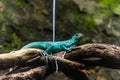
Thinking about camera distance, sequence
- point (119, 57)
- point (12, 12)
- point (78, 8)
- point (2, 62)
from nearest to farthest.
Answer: point (2, 62) → point (119, 57) → point (12, 12) → point (78, 8)

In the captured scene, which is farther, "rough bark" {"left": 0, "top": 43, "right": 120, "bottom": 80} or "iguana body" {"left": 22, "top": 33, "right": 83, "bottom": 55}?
"iguana body" {"left": 22, "top": 33, "right": 83, "bottom": 55}

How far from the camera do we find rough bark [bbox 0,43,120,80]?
121 inches

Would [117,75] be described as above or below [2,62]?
below

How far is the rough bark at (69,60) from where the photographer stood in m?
3.08

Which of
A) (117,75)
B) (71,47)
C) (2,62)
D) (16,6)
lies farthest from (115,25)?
(2,62)

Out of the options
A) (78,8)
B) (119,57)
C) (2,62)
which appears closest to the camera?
(2,62)

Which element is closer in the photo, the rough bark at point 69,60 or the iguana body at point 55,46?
the rough bark at point 69,60

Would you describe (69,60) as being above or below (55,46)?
below

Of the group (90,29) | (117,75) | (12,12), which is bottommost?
(117,75)

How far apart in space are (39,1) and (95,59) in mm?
1838

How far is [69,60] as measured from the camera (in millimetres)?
3268

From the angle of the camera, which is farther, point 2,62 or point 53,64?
point 53,64

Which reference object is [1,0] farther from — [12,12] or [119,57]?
[119,57]

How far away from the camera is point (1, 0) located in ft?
15.3
